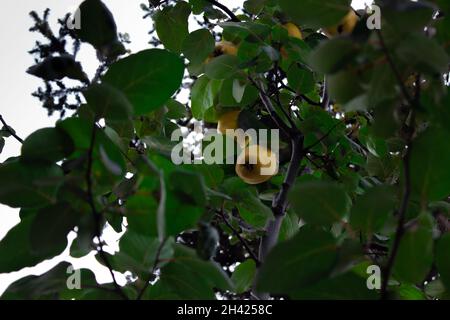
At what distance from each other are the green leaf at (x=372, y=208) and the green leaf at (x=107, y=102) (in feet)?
0.89

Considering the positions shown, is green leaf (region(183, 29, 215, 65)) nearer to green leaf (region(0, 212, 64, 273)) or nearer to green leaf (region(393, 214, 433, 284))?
green leaf (region(0, 212, 64, 273))

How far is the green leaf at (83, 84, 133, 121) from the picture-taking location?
0.54m

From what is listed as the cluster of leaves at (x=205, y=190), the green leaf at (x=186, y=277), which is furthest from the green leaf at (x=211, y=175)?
the green leaf at (x=186, y=277)

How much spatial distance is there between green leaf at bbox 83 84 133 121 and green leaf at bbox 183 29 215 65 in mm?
626

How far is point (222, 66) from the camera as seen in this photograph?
0.94 metres

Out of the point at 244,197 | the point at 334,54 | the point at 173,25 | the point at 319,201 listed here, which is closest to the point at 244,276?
the point at 244,197

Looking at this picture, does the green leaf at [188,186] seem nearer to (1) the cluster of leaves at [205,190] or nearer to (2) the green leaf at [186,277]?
(1) the cluster of leaves at [205,190]

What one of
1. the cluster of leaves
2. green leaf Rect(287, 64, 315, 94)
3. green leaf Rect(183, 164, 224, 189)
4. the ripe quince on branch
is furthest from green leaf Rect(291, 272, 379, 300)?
green leaf Rect(287, 64, 315, 94)

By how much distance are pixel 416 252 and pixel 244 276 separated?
1.58 feet

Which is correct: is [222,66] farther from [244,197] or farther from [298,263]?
[298,263]
